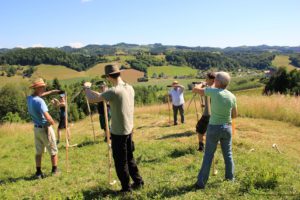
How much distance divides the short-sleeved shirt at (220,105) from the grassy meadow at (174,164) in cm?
130

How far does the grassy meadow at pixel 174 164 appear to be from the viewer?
20.4 feet

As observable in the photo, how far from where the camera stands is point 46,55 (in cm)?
10275

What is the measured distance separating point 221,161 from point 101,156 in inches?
149

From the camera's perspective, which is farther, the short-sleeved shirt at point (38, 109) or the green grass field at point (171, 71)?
the green grass field at point (171, 71)

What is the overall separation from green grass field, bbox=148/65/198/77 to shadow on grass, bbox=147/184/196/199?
88981 mm

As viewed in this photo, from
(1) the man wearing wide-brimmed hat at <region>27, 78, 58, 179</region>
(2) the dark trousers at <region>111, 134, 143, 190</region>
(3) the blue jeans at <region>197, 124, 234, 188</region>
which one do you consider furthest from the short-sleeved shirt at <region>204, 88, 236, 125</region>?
(1) the man wearing wide-brimmed hat at <region>27, 78, 58, 179</region>

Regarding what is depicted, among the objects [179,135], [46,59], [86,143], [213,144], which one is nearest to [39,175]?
[86,143]

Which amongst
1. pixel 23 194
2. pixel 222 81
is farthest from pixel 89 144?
pixel 222 81

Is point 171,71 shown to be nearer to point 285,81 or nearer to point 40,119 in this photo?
point 285,81

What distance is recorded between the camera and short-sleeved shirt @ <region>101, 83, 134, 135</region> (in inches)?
224

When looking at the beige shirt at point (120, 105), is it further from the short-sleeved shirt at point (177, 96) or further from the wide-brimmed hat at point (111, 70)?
the short-sleeved shirt at point (177, 96)

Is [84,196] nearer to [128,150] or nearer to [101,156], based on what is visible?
[128,150]

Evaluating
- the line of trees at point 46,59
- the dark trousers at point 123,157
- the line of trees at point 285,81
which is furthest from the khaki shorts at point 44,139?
the line of trees at point 46,59

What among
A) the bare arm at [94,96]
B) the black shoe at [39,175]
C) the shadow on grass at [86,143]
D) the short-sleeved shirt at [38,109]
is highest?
the bare arm at [94,96]
